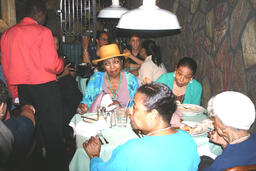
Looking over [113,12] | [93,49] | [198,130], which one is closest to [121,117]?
[198,130]

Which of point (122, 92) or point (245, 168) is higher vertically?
point (245, 168)

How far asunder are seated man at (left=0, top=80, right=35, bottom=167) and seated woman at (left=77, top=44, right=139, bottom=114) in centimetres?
107

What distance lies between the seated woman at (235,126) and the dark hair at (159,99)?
1.10 ft

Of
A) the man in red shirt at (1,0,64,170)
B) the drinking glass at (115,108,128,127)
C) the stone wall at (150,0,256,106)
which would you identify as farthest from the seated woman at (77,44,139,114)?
the stone wall at (150,0,256,106)

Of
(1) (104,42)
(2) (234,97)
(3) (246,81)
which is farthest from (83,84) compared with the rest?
(2) (234,97)

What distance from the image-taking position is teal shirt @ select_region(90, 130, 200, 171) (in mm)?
1141

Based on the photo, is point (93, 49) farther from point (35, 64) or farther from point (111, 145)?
point (111, 145)

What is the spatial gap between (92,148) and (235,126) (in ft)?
3.05

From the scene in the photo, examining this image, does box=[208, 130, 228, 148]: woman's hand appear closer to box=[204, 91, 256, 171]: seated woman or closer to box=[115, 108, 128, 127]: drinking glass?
box=[204, 91, 256, 171]: seated woman

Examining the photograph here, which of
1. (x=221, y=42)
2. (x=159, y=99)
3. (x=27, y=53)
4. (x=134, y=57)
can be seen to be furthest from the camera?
(x=134, y=57)

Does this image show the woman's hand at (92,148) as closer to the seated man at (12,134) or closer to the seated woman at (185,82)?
the seated man at (12,134)

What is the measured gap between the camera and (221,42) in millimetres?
2570

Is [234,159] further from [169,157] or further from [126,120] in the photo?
[126,120]

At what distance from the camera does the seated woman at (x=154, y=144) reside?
3.76 ft
